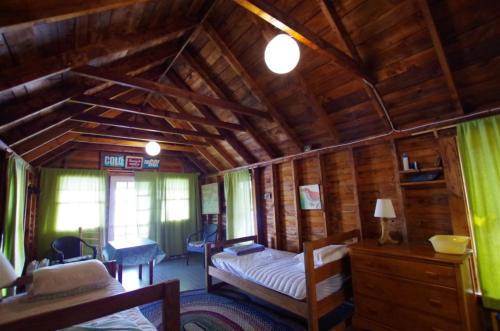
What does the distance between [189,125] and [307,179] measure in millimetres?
2845

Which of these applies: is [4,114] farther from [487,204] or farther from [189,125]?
[487,204]

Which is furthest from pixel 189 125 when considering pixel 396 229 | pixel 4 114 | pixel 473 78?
pixel 473 78

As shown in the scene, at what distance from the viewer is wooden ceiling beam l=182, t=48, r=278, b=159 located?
3.67m

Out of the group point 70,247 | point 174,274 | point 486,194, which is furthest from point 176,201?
point 486,194

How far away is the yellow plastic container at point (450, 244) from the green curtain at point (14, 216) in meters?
4.72

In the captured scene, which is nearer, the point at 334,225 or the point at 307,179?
the point at 334,225

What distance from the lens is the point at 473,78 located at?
89.8 inches

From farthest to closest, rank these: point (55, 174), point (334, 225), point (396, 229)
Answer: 1. point (55, 174)
2. point (334, 225)
3. point (396, 229)

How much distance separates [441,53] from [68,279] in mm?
3872

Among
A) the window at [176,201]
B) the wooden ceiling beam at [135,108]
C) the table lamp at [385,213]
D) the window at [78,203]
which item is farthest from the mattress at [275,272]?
the window at [78,203]

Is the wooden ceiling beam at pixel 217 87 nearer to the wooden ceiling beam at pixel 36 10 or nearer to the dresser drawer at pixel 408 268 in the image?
the wooden ceiling beam at pixel 36 10

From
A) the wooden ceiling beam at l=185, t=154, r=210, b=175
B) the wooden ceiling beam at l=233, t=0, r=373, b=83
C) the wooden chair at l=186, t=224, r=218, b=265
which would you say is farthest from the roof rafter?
the wooden ceiling beam at l=233, t=0, r=373, b=83

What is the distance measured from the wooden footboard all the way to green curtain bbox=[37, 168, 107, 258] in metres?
4.62

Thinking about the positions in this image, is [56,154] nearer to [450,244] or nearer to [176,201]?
[176,201]
